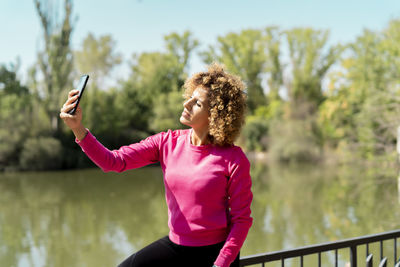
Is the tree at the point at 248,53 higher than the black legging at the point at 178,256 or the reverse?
higher

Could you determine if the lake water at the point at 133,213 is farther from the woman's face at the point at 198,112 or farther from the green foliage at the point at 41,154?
the woman's face at the point at 198,112

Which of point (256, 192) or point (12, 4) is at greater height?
point (12, 4)

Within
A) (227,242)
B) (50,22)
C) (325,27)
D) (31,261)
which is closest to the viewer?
(227,242)

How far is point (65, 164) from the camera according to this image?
53.5ft

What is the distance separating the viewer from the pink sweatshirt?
3.78ft

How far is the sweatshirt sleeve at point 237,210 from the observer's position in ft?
3.76

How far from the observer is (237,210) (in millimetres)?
1177

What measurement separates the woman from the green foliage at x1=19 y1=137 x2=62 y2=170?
49.0 feet

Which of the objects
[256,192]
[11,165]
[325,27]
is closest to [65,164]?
[11,165]

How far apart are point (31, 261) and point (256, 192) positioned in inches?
269

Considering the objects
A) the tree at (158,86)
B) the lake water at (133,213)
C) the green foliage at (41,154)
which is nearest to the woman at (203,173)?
the lake water at (133,213)

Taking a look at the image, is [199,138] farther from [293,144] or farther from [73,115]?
[293,144]

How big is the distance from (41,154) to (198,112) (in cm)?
1533

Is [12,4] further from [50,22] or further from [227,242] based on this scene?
[227,242]
